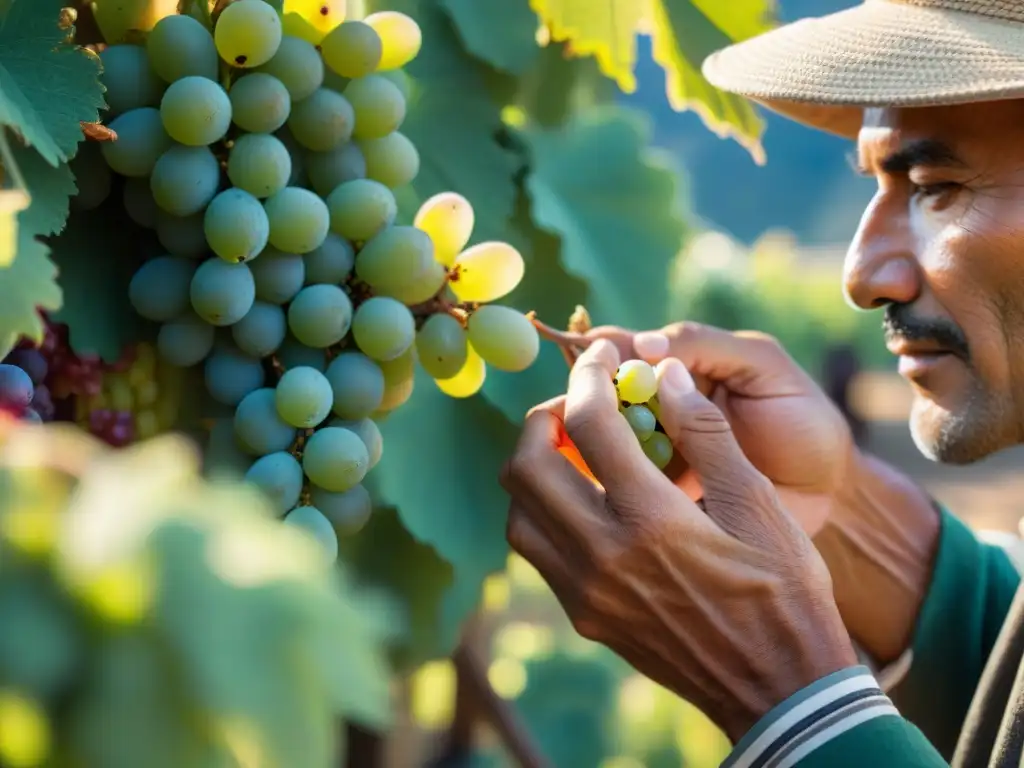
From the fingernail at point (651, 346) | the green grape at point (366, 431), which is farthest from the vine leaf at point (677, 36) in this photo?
the green grape at point (366, 431)

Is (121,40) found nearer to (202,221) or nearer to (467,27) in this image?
(202,221)

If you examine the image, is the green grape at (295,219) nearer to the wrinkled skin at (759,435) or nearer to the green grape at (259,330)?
the green grape at (259,330)

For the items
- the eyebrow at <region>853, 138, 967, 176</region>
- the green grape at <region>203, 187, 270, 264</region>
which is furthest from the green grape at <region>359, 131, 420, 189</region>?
the eyebrow at <region>853, 138, 967, 176</region>

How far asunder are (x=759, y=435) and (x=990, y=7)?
414mm

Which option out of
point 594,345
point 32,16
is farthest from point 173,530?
point 594,345

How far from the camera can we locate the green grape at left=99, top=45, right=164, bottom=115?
566 millimetres

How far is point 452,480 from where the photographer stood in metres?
0.87

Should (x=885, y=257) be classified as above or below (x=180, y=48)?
below

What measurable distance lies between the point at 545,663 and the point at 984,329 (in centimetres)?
71

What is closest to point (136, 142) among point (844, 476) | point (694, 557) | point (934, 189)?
point (694, 557)

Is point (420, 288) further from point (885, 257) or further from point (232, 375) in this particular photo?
point (885, 257)

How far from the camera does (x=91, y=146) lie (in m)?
0.58

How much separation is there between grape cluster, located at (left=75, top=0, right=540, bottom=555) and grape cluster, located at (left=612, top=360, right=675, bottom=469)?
14cm

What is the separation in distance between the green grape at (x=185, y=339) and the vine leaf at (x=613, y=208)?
1.49 feet
